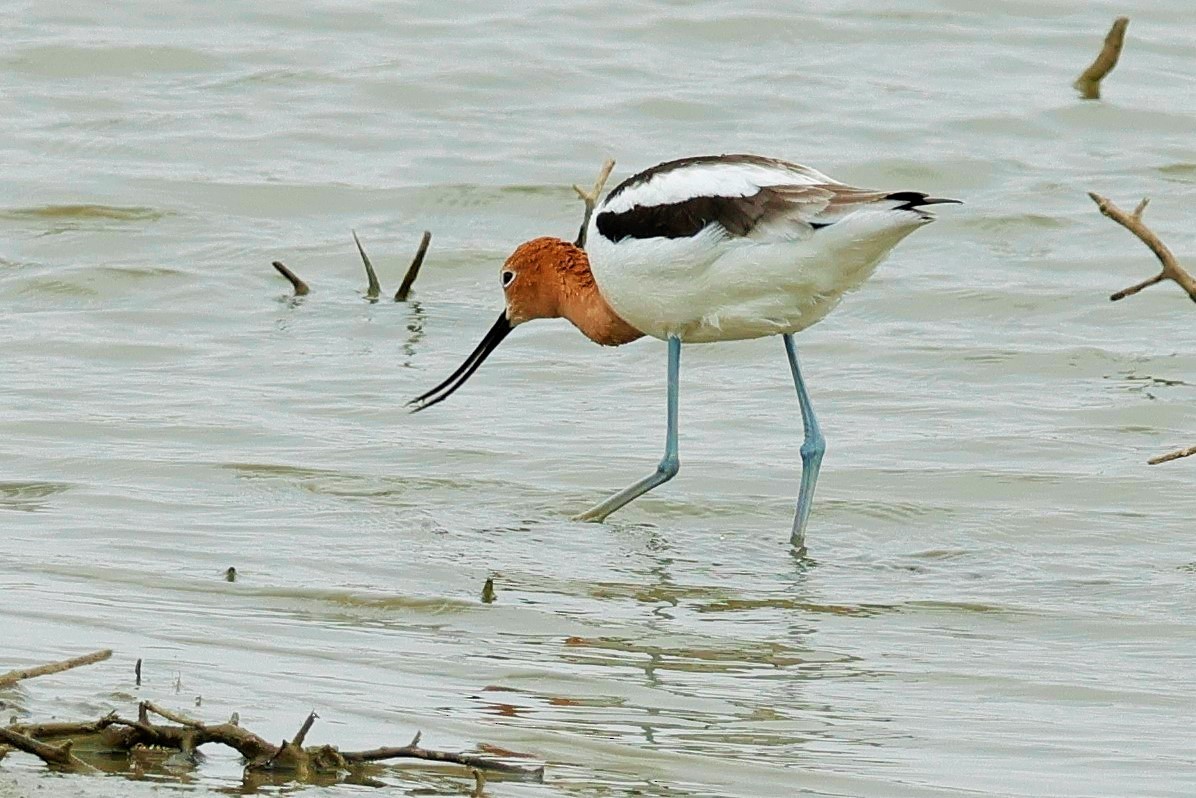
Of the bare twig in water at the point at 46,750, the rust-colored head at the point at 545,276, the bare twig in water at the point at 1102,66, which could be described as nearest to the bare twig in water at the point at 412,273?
the rust-colored head at the point at 545,276

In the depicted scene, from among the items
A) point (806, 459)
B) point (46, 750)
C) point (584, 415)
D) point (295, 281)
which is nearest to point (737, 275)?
point (806, 459)

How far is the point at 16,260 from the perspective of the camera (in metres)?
11.3

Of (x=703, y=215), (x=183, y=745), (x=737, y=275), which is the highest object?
(x=703, y=215)

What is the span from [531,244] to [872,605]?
2.37 metres

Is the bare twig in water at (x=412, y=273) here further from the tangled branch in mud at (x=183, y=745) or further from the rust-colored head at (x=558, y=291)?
the tangled branch in mud at (x=183, y=745)

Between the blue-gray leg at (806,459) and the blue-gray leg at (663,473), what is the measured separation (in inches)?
15.8

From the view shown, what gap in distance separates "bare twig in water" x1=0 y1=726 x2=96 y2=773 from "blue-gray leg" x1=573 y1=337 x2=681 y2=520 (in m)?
3.46

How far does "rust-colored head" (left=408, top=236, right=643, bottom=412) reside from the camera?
7.98 metres

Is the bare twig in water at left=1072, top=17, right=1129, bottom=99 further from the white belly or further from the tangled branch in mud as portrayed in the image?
the tangled branch in mud

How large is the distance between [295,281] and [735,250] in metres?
3.97

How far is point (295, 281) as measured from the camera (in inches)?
415

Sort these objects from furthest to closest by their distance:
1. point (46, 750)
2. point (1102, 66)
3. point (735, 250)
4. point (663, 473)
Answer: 1. point (1102, 66)
2. point (663, 473)
3. point (735, 250)
4. point (46, 750)

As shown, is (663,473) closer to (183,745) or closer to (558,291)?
(558,291)

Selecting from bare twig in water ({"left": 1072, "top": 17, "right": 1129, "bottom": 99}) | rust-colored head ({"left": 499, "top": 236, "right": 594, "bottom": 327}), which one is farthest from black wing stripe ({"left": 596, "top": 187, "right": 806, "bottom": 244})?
bare twig in water ({"left": 1072, "top": 17, "right": 1129, "bottom": 99})
